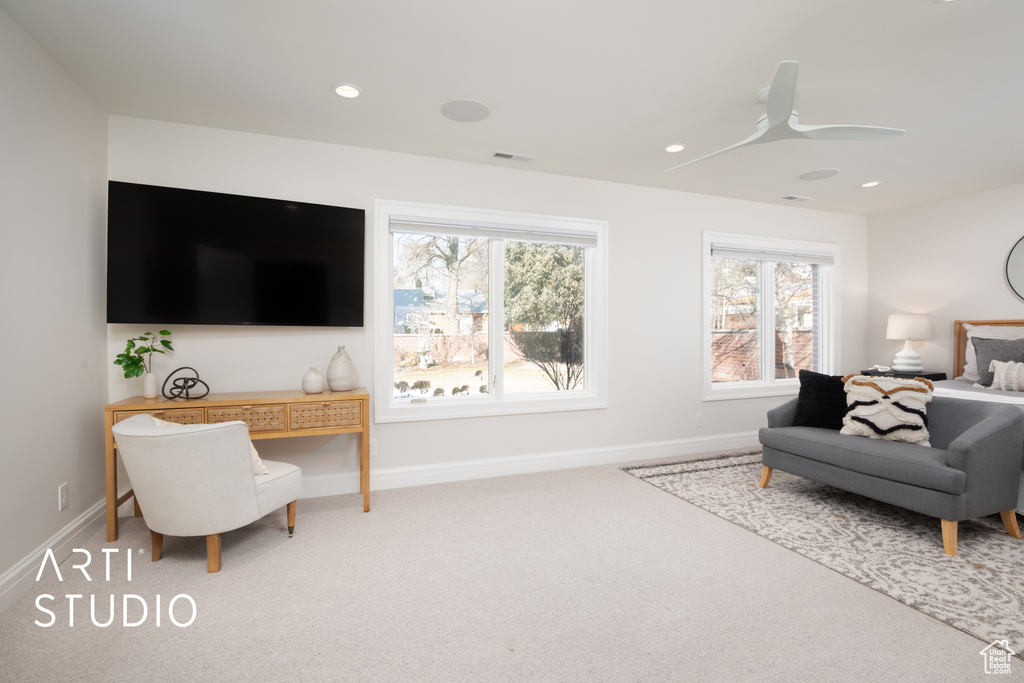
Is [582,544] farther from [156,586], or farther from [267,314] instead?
[267,314]

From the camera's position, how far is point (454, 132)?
327cm

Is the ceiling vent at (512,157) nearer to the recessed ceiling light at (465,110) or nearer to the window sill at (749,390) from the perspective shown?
the recessed ceiling light at (465,110)

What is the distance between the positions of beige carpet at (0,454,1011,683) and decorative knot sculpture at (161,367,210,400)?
2.64ft

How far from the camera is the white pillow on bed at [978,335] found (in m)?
4.31

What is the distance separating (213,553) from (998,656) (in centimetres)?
321

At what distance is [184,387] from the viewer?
2941 mm

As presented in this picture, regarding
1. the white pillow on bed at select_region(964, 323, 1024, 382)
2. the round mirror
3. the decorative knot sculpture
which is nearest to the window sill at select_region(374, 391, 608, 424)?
the decorative knot sculpture

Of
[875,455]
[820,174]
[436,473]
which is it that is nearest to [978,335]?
[820,174]

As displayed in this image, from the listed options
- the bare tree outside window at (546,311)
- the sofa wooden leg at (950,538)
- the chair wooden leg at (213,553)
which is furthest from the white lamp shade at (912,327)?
the chair wooden leg at (213,553)

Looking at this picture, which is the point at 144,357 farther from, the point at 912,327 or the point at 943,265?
the point at 943,265

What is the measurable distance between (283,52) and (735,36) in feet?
6.90

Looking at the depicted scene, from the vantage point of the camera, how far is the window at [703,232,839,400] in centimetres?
493

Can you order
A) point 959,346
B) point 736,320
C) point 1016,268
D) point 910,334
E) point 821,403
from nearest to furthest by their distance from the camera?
1. point 821,403
2. point 1016,268
3. point 959,346
4. point 910,334
5. point 736,320

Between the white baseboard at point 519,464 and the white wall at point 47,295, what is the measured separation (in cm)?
132
